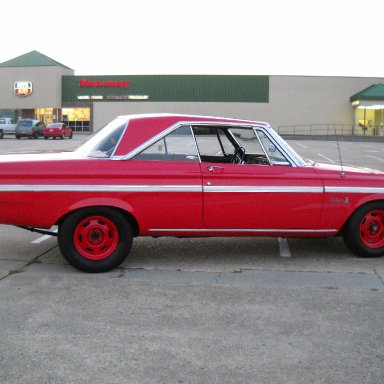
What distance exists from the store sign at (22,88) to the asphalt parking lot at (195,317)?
5837 centimetres

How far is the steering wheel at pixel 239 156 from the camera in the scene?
6473mm

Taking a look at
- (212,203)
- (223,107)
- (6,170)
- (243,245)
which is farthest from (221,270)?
(223,107)

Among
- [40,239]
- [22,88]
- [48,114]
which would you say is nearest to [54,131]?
[48,114]

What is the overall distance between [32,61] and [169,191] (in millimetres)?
60645

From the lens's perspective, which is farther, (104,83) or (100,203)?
(104,83)

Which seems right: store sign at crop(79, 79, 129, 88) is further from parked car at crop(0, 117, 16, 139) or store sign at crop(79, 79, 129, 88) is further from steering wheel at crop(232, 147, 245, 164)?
steering wheel at crop(232, 147, 245, 164)

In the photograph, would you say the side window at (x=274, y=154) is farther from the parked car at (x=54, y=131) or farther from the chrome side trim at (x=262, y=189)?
the parked car at (x=54, y=131)

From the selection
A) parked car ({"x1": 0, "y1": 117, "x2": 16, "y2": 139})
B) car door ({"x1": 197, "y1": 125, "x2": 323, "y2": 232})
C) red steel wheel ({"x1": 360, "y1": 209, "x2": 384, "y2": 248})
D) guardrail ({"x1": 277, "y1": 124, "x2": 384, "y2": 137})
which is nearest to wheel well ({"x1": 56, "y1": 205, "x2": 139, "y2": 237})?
car door ({"x1": 197, "y1": 125, "x2": 323, "y2": 232})

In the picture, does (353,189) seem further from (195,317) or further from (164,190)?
(195,317)

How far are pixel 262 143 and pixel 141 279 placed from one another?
1.91m

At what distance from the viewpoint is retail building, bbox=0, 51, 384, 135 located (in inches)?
2287

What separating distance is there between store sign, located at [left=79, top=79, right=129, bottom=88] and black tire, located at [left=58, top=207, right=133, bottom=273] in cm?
5780

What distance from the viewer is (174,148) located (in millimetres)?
5898

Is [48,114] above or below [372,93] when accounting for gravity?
below
